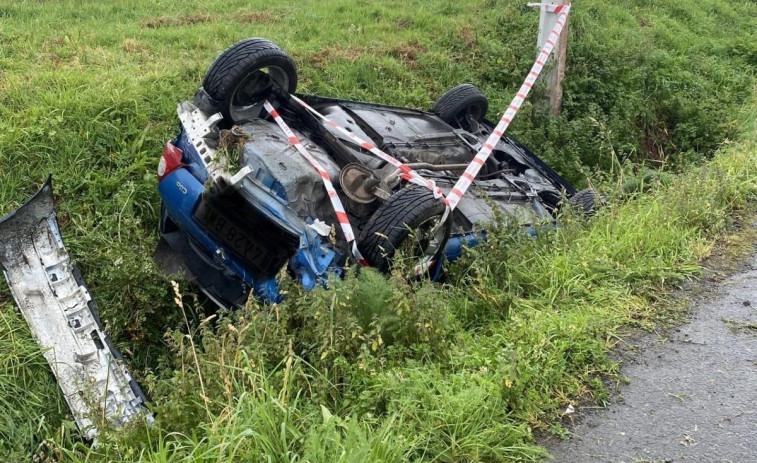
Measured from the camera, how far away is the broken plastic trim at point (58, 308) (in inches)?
143

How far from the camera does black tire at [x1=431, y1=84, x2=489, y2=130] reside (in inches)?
250

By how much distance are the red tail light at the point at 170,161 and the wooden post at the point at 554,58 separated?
477cm

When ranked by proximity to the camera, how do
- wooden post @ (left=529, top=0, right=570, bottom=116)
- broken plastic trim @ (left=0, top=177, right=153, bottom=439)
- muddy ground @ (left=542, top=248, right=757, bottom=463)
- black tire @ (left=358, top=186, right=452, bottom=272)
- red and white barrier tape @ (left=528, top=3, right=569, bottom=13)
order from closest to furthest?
1. muddy ground @ (left=542, top=248, right=757, bottom=463)
2. broken plastic trim @ (left=0, top=177, right=153, bottom=439)
3. black tire @ (left=358, top=186, right=452, bottom=272)
4. red and white barrier tape @ (left=528, top=3, right=569, bottom=13)
5. wooden post @ (left=529, top=0, right=570, bottom=116)

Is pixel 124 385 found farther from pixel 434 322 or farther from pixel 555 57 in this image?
pixel 555 57

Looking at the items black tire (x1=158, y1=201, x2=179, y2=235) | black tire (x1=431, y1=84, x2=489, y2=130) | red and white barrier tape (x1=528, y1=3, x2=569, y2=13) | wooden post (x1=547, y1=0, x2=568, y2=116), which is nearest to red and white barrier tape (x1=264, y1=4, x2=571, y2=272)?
black tire (x1=431, y1=84, x2=489, y2=130)

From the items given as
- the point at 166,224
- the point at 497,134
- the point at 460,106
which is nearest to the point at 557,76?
the point at 460,106

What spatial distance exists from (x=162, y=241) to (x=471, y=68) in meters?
5.21

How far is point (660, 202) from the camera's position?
4.88 metres

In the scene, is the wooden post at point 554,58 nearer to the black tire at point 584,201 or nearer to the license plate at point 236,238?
the black tire at point 584,201

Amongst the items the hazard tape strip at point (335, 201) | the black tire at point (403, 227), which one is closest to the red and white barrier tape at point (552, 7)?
the hazard tape strip at point (335, 201)

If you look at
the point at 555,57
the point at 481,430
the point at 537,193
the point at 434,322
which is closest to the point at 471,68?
the point at 555,57

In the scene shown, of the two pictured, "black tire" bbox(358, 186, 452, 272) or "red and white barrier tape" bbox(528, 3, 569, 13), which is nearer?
"black tire" bbox(358, 186, 452, 272)

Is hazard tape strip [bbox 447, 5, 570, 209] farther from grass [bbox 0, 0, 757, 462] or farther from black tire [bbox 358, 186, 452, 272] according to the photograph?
grass [bbox 0, 0, 757, 462]

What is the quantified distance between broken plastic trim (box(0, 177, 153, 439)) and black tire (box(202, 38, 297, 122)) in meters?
1.30
